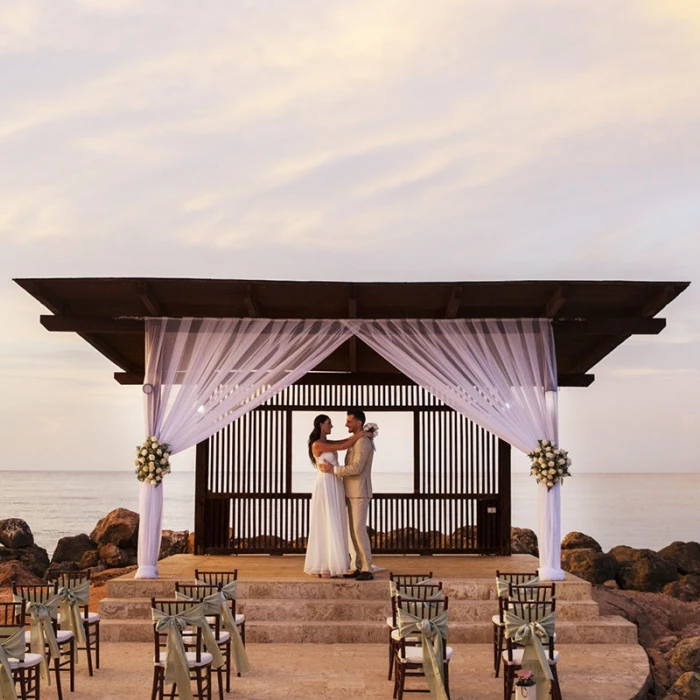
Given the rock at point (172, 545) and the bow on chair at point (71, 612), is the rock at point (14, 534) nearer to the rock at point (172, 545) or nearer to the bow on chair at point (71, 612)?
the rock at point (172, 545)

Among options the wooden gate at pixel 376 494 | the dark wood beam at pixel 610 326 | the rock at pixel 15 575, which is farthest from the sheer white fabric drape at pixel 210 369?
the rock at pixel 15 575

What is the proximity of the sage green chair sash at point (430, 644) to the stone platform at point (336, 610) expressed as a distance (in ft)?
8.59

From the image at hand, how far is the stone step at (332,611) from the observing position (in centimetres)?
915

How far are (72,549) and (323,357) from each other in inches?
356

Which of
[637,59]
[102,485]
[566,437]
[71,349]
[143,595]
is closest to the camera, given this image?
[143,595]

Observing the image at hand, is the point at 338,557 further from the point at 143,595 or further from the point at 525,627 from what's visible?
the point at 525,627

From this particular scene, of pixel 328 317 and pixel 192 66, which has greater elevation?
pixel 192 66

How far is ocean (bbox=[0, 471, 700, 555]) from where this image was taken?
4003 centimetres

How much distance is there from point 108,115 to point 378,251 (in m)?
7.44

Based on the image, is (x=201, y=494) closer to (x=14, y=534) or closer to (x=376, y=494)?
(x=376, y=494)

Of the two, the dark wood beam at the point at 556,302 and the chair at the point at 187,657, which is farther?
the dark wood beam at the point at 556,302

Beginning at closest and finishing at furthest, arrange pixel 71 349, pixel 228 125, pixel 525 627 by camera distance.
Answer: pixel 525 627 → pixel 228 125 → pixel 71 349

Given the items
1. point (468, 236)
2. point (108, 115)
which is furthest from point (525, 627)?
point (468, 236)

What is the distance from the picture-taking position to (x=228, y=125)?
52.9 feet
